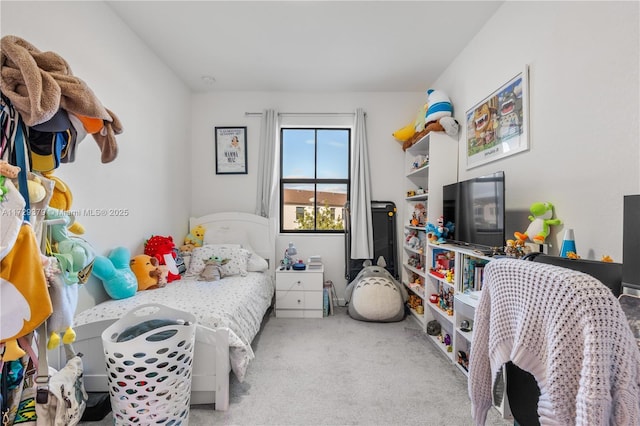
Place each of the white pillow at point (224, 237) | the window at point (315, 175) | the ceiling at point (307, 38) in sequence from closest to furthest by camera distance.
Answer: the ceiling at point (307, 38), the white pillow at point (224, 237), the window at point (315, 175)

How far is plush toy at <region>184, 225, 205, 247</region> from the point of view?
3.22 m

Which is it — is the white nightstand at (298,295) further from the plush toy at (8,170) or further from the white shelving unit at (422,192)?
the plush toy at (8,170)

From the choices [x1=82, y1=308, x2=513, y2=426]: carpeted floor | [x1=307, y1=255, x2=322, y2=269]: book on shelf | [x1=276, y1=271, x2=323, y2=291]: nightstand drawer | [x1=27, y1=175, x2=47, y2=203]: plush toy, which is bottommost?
[x1=82, y1=308, x2=513, y2=426]: carpeted floor

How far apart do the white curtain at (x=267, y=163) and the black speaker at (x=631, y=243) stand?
9.55 feet

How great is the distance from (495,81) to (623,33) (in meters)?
0.91

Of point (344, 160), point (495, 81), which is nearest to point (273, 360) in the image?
point (344, 160)

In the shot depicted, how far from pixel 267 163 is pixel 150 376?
8.13 feet

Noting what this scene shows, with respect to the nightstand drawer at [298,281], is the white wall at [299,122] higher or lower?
higher

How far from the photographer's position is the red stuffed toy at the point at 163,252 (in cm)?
246

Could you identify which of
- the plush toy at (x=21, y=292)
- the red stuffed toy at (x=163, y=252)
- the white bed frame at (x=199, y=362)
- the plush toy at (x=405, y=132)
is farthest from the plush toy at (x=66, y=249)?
the plush toy at (x=405, y=132)

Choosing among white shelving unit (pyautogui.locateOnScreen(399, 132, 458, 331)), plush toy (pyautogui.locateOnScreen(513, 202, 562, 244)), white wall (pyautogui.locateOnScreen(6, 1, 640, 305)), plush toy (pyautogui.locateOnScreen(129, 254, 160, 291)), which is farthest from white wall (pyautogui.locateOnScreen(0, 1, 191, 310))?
plush toy (pyautogui.locateOnScreen(513, 202, 562, 244))

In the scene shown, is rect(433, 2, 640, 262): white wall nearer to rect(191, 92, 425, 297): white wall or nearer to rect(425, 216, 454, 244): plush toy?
rect(425, 216, 454, 244): plush toy

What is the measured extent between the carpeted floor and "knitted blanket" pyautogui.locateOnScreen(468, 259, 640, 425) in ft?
3.36

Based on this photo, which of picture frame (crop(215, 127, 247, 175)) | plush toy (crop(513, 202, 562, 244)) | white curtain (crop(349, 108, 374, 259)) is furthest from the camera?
picture frame (crop(215, 127, 247, 175))
